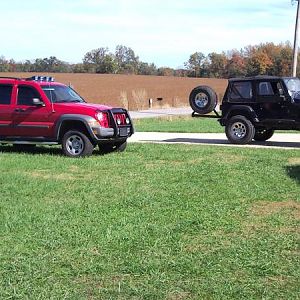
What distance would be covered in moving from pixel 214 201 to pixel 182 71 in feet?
397

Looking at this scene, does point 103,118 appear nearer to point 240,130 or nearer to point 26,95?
point 26,95

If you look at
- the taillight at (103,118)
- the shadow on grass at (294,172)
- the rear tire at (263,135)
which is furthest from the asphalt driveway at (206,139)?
the shadow on grass at (294,172)

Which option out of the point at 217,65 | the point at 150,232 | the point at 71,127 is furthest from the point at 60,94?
the point at 217,65

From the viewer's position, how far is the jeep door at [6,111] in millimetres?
13000

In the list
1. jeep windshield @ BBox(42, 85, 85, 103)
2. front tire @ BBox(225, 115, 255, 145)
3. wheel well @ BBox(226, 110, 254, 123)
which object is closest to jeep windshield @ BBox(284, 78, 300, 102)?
wheel well @ BBox(226, 110, 254, 123)

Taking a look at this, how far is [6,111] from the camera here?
1299cm

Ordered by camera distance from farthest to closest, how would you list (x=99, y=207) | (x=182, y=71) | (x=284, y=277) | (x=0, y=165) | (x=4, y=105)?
(x=182, y=71), (x=4, y=105), (x=0, y=165), (x=99, y=207), (x=284, y=277)

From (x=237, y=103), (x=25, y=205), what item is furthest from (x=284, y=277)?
(x=237, y=103)

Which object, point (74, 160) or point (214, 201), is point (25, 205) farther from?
point (74, 160)

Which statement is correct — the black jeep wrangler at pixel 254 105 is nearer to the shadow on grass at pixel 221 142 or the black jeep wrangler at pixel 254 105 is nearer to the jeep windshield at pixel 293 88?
the jeep windshield at pixel 293 88

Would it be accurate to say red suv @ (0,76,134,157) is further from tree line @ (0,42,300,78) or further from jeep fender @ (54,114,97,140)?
tree line @ (0,42,300,78)

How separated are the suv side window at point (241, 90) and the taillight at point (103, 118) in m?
4.91

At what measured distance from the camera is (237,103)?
16.0 meters

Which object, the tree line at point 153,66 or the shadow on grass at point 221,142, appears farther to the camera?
the tree line at point 153,66
